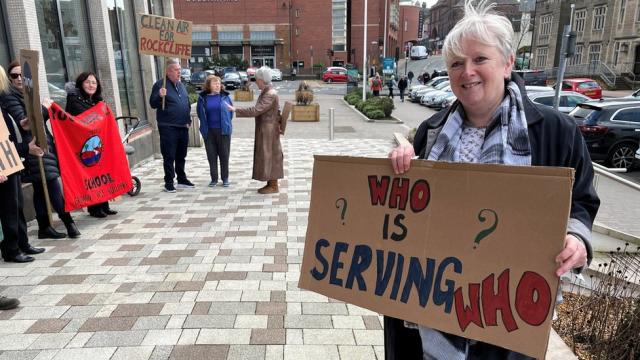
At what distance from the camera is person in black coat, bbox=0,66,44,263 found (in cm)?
443

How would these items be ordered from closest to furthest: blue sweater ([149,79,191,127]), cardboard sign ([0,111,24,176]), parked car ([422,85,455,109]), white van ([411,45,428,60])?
1. cardboard sign ([0,111,24,176])
2. blue sweater ([149,79,191,127])
3. parked car ([422,85,455,109])
4. white van ([411,45,428,60])

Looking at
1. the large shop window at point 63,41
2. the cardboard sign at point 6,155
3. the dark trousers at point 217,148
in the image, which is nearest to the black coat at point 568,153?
the cardboard sign at point 6,155

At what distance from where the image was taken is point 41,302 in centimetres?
386

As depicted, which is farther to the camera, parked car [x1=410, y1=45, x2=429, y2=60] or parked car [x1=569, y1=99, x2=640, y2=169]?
parked car [x1=410, y1=45, x2=429, y2=60]

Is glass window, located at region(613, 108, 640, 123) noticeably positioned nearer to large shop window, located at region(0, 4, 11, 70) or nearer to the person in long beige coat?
the person in long beige coat

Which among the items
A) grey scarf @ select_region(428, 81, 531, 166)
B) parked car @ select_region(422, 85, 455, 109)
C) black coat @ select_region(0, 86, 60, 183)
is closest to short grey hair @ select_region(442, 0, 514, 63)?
grey scarf @ select_region(428, 81, 531, 166)

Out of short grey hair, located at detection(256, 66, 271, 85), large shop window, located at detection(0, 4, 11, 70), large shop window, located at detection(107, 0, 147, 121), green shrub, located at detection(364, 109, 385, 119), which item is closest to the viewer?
large shop window, located at detection(0, 4, 11, 70)

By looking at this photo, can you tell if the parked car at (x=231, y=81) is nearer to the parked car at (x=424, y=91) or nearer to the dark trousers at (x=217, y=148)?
the parked car at (x=424, y=91)

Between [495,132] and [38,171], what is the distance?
523cm

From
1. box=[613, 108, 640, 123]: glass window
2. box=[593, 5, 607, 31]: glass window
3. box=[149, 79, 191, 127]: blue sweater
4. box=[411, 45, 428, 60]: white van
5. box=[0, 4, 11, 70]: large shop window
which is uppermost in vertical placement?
box=[593, 5, 607, 31]: glass window

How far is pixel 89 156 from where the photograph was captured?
5.73 metres

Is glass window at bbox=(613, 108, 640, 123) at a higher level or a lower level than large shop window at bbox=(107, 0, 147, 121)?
lower

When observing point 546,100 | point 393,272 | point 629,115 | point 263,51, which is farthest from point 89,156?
point 263,51

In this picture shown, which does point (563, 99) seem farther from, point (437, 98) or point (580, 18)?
point (580, 18)
